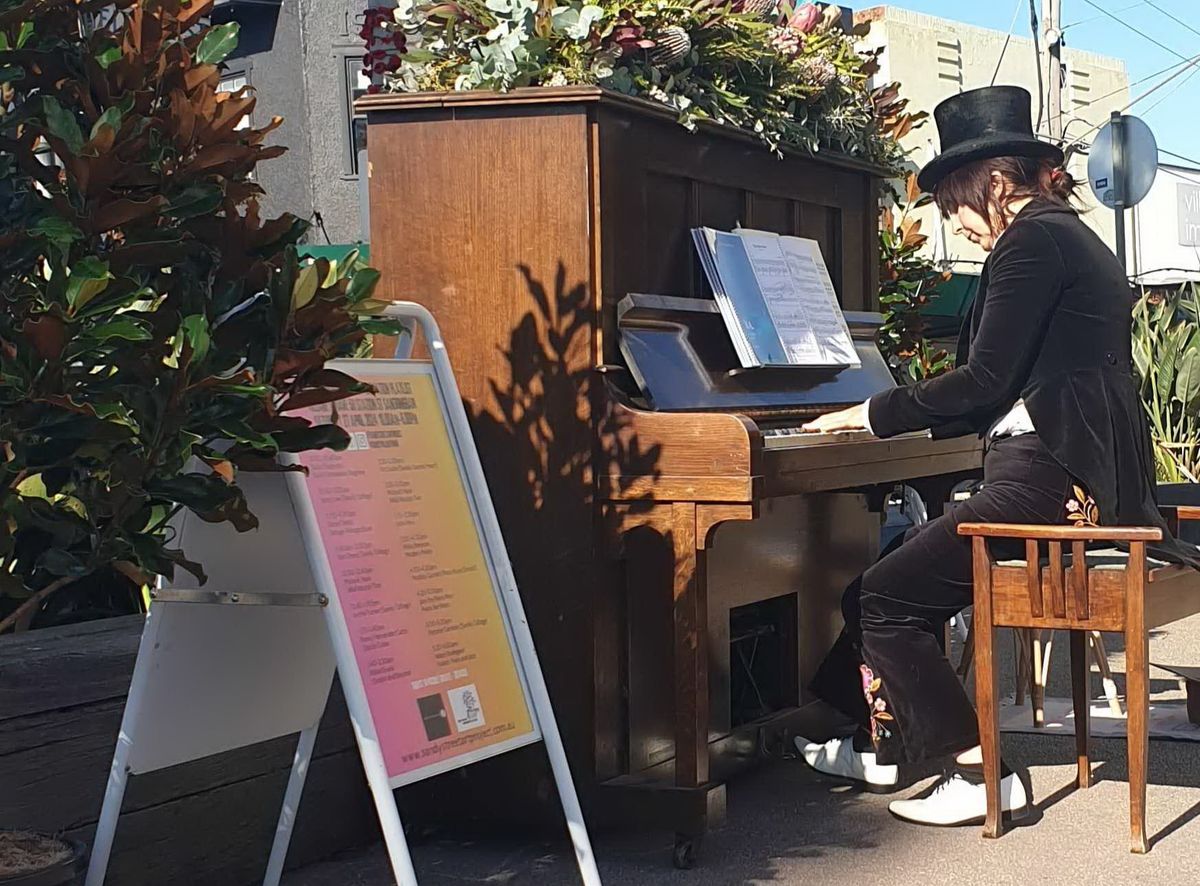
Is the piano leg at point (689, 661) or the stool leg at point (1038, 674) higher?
the piano leg at point (689, 661)

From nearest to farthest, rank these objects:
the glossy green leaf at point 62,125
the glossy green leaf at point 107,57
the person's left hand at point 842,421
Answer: the glossy green leaf at point 62,125 < the glossy green leaf at point 107,57 < the person's left hand at point 842,421

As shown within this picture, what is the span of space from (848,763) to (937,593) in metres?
0.70

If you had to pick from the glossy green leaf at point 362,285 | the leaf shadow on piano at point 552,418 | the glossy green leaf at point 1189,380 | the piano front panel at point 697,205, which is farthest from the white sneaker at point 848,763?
the glossy green leaf at point 1189,380

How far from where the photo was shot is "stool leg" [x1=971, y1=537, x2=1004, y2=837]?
412 centimetres

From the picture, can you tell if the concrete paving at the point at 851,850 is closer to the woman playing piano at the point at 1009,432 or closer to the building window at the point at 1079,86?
the woman playing piano at the point at 1009,432

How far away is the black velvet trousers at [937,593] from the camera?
4191 millimetres

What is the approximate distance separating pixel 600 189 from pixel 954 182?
3.54 ft

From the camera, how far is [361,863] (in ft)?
12.9

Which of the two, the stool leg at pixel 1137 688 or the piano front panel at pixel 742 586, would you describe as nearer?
the stool leg at pixel 1137 688

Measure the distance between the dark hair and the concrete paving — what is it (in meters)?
1.59

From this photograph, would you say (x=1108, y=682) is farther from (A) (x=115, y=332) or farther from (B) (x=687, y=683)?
(A) (x=115, y=332)

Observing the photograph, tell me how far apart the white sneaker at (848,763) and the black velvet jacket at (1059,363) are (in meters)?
0.98

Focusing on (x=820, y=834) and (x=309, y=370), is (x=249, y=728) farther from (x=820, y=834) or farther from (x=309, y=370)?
(x=820, y=834)

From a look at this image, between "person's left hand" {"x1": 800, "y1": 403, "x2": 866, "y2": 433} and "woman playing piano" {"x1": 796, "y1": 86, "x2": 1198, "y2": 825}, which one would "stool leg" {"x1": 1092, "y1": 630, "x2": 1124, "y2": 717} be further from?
"person's left hand" {"x1": 800, "y1": 403, "x2": 866, "y2": 433}
